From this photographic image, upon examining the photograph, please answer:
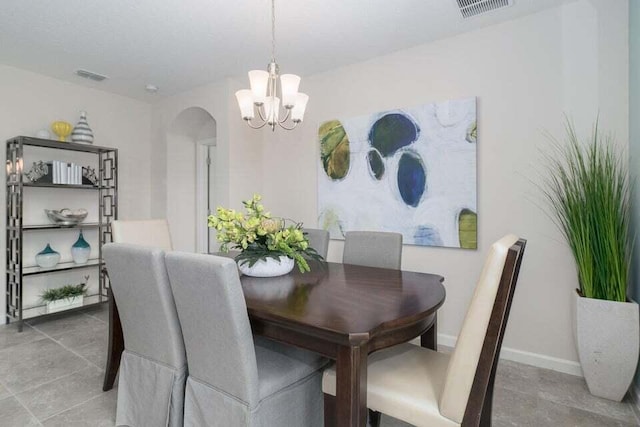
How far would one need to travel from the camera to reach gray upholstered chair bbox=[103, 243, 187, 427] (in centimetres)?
150

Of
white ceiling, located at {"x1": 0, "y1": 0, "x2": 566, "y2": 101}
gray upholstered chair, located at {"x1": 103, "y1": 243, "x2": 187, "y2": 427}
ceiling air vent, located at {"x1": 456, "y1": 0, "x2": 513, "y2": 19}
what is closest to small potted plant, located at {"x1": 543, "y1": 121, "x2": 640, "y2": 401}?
ceiling air vent, located at {"x1": 456, "y1": 0, "x2": 513, "y2": 19}

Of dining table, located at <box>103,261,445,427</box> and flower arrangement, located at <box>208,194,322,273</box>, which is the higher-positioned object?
flower arrangement, located at <box>208,194,322,273</box>

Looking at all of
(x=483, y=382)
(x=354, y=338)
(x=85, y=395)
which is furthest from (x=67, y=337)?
(x=483, y=382)

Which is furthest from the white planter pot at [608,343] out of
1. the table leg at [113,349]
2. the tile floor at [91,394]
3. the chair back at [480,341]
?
the table leg at [113,349]

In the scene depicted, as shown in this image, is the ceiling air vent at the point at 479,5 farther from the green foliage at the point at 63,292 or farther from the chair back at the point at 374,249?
the green foliage at the point at 63,292

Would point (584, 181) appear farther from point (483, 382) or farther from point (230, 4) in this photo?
point (230, 4)

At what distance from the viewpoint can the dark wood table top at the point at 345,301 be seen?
1.20 metres

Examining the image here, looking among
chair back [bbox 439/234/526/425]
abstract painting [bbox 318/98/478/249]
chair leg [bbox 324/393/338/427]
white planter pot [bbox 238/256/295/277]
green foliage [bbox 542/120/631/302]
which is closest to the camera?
chair back [bbox 439/234/526/425]

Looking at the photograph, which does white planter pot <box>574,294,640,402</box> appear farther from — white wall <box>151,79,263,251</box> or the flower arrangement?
white wall <box>151,79,263,251</box>

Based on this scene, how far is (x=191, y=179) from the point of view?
4746mm

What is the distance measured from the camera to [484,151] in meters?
2.69

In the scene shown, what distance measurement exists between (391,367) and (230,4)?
243 cm

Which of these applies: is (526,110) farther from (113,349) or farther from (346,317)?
(113,349)

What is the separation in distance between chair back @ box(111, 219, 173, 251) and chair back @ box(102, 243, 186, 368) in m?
0.80
